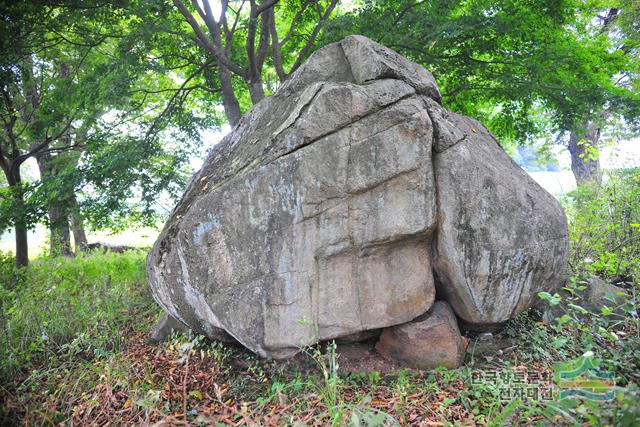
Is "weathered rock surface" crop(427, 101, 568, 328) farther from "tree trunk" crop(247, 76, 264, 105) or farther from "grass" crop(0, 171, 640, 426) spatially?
"tree trunk" crop(247, 76, 264, 105)

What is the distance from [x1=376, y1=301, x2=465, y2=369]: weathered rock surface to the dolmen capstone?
1 centimetres

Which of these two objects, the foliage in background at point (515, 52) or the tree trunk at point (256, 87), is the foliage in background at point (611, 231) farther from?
the tree trunk at point (256, 87)

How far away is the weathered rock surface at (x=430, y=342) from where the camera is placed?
13.1ft

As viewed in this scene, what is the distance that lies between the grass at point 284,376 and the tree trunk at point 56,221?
4.21 feet

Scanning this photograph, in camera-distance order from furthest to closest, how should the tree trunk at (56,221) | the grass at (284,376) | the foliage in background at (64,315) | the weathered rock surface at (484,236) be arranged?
1. the tree trunk at (56,221)
2. the foliage in background at (64,315)
3. the weathered rock surface at (484,236)
4. the grass at (284,376)

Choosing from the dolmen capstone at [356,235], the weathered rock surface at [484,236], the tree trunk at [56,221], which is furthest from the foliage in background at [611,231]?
the tree trunk at [56,221]

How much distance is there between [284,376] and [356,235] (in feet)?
5.23

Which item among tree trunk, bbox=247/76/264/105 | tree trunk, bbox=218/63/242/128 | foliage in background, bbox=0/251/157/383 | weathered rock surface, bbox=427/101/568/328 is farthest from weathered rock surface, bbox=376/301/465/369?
tree trunk, bbox=218/63/242/128

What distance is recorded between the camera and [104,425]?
12.0 ft

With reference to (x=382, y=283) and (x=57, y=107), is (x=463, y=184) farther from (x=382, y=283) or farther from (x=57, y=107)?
(x=57, y=107)

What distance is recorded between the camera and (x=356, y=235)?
3906 mm

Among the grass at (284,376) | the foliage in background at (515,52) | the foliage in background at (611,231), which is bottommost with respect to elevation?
the grass at (284,376)

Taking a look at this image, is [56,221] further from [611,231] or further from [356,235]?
[611,231]

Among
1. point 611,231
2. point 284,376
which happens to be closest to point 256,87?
point 284,376
